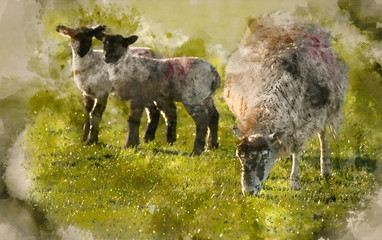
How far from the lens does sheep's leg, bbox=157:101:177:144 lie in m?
9.98

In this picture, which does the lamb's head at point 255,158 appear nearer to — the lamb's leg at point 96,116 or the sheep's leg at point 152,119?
the lamb's leg at point 96,116

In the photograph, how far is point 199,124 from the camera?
935cm

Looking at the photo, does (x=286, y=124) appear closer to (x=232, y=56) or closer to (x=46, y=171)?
(x=232, y=56)

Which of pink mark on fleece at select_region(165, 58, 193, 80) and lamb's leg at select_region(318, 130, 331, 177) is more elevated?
pink mark on fleece at select_region(165, 58, 193, 80)

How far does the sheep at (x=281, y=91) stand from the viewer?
6.47m

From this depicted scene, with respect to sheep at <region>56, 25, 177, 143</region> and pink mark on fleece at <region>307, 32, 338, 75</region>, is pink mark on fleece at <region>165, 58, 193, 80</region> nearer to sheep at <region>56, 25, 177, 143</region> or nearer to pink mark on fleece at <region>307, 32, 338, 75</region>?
sheep at <region>56, 25, 177, 143</region>

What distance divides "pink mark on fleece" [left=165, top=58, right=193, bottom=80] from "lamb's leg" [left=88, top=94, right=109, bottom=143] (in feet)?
4.52

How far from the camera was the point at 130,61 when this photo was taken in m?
9.16

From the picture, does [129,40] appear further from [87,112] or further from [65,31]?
[87,112]

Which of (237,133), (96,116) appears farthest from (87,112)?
(237,133)

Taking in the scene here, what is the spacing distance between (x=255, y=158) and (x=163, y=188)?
5.39ft

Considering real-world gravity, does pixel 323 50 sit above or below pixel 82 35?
above

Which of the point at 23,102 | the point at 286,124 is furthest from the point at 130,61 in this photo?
the point at 286,124

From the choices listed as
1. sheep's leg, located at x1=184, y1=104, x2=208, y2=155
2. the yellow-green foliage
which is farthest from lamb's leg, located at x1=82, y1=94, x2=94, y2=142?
sheep's leg, located at x1=184, y1=104, x2=208, y2=155
